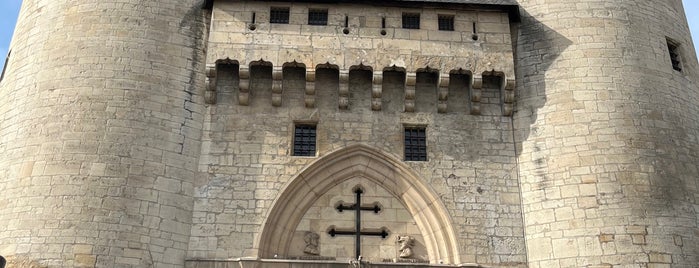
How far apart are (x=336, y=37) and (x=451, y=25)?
8.42 feet

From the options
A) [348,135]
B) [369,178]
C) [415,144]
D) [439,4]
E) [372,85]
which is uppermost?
[439,4]

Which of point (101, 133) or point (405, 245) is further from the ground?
point (101, 133)

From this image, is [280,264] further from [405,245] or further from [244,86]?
[244,86]

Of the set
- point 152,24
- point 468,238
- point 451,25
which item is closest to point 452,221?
point 468,238

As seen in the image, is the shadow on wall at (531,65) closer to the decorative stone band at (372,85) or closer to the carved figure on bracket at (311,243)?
the decorative stone band at (372,85)

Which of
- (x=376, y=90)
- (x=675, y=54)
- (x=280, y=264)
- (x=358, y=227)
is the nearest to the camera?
(x=280, y=264)

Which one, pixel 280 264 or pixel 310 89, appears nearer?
pixel 280 264

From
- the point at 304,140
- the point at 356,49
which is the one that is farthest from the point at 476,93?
A: the point at 304,140

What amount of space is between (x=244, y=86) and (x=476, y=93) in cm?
478

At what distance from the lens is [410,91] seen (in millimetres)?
12867

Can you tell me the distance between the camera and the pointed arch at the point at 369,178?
463 inches

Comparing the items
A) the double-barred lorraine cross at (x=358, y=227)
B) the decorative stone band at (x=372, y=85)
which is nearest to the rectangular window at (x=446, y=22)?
the decorative stone band at (x=372, y=85)

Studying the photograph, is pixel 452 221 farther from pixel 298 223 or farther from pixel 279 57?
pixel 279 57

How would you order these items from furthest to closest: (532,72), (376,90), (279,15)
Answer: (279,15)
(532,72)
(376,90)
